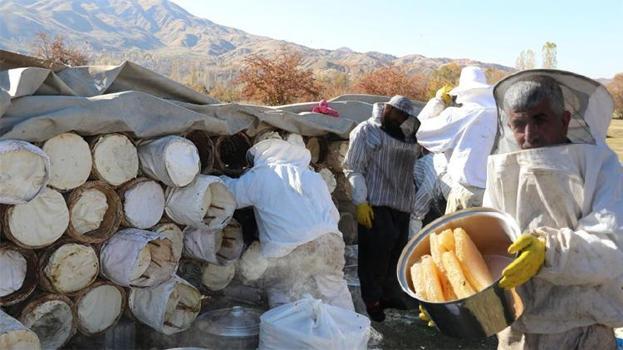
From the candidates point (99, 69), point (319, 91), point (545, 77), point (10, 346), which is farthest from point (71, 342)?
point (319, 91)

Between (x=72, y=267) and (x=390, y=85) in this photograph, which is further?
(x=390, y=85)

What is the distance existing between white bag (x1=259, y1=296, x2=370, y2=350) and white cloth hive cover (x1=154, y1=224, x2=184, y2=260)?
814 mm

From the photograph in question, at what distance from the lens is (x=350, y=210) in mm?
6109

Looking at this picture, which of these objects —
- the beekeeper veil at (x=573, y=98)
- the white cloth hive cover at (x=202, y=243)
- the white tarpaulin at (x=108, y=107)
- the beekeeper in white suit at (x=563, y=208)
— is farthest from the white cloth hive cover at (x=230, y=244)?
the beekeeper veil at (x=573, y=98)

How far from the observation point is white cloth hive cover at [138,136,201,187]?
355 cm

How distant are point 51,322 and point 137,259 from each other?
562mm

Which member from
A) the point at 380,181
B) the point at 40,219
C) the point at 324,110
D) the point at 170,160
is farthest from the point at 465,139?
the point at 40,219

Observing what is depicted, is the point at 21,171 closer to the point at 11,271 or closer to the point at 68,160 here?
the point at 68,160

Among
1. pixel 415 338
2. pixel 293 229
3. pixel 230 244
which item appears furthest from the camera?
pixel 415 338

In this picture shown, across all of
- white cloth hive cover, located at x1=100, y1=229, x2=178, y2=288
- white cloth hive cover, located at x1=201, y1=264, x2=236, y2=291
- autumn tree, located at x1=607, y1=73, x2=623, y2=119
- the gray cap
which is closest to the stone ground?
white cloth hive cover, located at x1=201, y1=264, x2=236, y2=291

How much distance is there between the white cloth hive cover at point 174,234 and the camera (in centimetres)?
375

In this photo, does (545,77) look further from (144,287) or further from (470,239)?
(144,287)

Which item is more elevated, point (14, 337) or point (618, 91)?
point (14, 337)

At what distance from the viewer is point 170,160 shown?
11.7 feet
